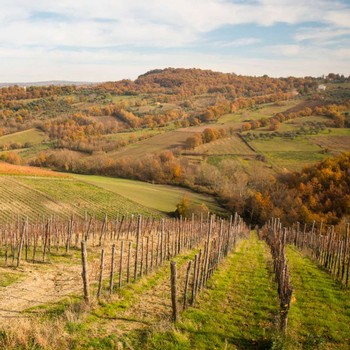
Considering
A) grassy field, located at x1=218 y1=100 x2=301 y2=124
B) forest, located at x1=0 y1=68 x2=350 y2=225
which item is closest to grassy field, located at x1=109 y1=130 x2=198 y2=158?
forest, located at x1=0 y1=68 x2=350 y2=225

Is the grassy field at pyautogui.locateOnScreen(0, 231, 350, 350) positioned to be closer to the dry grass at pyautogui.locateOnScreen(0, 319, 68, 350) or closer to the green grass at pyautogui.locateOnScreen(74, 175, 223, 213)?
the dry grass at pyautogui.locateOnScreen(0, 319, 68, 350)

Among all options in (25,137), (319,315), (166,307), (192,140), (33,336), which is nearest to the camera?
(33,336)

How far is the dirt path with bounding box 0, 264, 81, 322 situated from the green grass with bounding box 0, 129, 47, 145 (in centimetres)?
10447

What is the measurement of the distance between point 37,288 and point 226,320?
6839 mm

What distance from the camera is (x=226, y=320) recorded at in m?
9.95

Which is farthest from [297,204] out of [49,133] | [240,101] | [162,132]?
[240,101]

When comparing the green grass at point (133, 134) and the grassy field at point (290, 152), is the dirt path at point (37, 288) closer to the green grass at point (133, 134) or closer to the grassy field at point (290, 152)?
the grassy field at point (290, 152)

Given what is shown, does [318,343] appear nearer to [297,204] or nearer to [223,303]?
[223,303]

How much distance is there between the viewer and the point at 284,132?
9994 cm

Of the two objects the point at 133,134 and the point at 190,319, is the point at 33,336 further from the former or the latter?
the point at 133,134

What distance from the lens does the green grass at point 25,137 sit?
362 feet

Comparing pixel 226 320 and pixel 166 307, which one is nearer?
pixel 226 320

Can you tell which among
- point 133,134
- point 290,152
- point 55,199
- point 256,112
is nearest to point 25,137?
point 133,134

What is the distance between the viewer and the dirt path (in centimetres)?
1038
